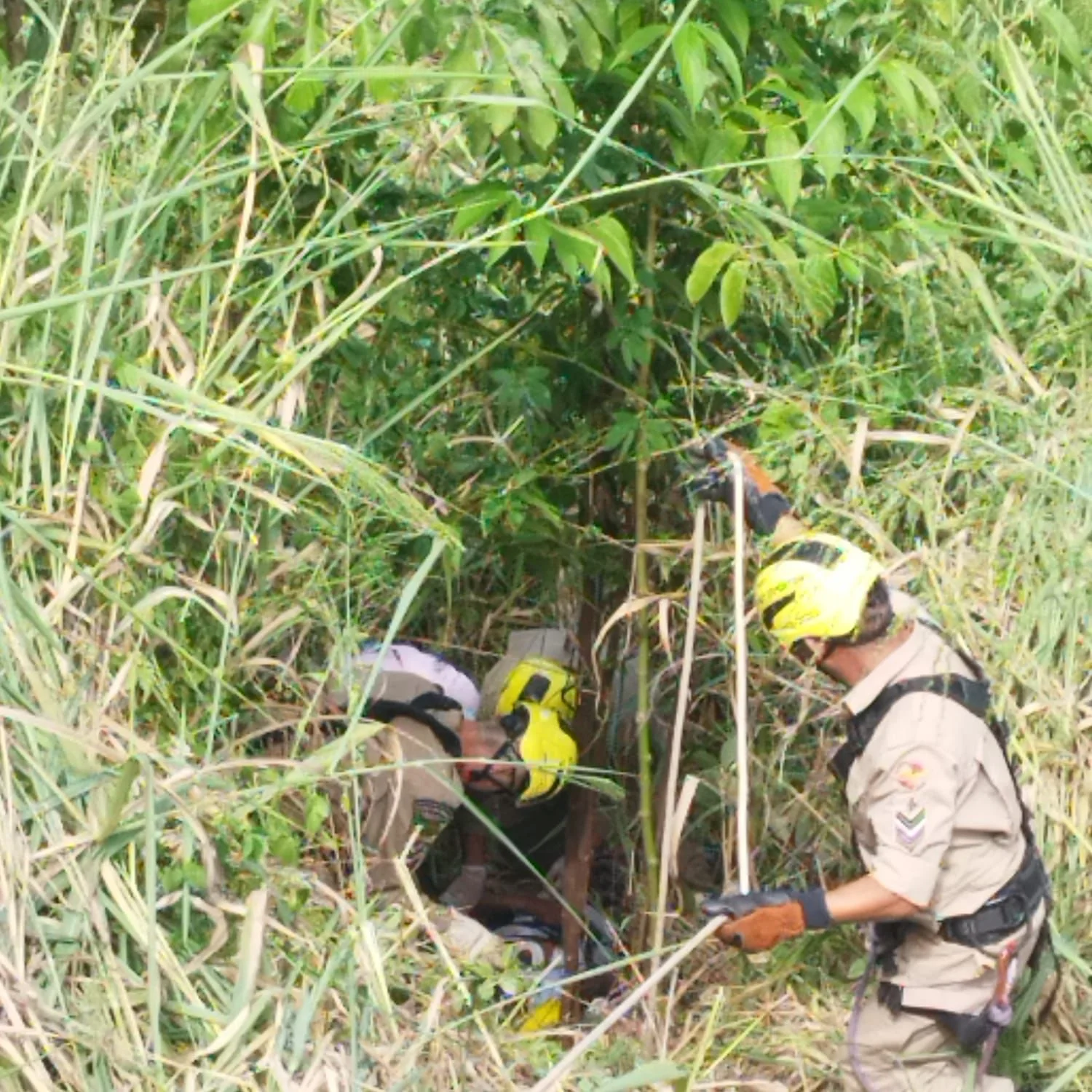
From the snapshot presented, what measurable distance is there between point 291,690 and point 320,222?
102 cm

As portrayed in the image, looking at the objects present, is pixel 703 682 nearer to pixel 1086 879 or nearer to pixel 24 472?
pixel 1086 879

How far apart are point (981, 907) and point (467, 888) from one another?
6.19 ft

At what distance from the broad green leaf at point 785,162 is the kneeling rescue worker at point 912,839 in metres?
0.65

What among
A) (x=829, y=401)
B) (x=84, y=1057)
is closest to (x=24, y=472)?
(x=84, y=1057)

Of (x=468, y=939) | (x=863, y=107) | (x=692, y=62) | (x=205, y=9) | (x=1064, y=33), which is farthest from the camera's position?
(x=468, y=939)

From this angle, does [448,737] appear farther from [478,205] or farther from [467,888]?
[478,205]

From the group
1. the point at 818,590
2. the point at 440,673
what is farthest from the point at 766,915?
the point at 440,673

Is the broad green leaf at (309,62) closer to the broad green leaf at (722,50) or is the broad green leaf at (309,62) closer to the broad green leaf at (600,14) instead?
the broad green leaf at (600,14)

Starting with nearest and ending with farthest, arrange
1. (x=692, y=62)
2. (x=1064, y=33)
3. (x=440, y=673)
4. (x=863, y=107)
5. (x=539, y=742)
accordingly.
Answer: (x=692, y=62) < (x=863, y=107) < (x=1064, y=33) < (x=539, y=742) < (x=440, y=673)

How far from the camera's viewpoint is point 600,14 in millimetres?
4043

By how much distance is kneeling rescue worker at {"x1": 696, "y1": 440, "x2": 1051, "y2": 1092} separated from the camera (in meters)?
4.07

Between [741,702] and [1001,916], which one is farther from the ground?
[741,702]

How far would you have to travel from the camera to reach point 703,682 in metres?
5.36

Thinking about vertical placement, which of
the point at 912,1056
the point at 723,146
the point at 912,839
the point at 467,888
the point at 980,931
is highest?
the point at 723,146
